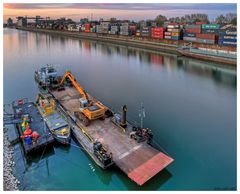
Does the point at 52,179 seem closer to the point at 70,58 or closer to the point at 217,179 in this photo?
the point at 217,179

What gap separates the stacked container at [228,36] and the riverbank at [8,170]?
44896 millimetres

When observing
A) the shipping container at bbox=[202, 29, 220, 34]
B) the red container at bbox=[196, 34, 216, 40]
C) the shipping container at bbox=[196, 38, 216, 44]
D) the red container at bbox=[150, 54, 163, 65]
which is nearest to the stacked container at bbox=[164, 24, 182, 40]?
the red container at bbox=[196, 34, 216, 40]

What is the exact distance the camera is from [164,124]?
17.0 metres

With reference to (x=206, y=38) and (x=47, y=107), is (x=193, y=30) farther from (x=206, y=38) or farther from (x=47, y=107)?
(x=47, y=107)

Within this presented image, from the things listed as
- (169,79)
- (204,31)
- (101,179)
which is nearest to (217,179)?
(101,179)

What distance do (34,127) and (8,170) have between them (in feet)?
13.3

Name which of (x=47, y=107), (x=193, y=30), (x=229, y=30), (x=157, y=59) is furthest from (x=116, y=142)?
(x=193, y=30)

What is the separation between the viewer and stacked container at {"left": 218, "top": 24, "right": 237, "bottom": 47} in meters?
43.3

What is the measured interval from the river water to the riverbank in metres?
0.41

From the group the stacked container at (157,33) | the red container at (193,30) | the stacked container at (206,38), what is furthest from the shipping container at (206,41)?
the stacked container at (157,33)

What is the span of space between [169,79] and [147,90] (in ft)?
22.4

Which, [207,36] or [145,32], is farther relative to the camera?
[145,32]

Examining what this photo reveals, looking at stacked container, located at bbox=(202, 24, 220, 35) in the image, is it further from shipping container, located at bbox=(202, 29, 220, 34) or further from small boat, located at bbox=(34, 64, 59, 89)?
small boat, located at bbox=(34, 64, 59, 89)

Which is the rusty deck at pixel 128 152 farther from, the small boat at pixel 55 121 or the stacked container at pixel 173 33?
the stacked container at pixel 173 33
